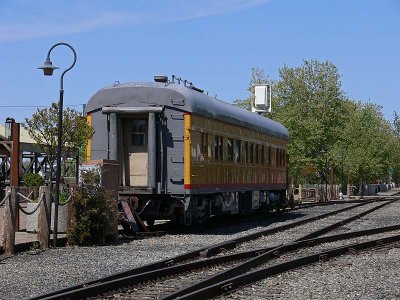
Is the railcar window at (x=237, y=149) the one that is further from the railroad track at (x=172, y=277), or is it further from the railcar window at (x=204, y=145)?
the railroad track at (x=172, y=277)

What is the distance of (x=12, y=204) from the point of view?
14352 mm

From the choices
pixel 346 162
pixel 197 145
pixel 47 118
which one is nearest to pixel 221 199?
pixel 197 145

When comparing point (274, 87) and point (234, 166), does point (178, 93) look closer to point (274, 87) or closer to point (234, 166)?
point (234, 166)

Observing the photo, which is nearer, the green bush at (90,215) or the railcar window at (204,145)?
the green bush at (90,215)

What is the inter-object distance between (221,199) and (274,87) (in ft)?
178

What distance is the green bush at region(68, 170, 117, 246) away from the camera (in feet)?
52.8

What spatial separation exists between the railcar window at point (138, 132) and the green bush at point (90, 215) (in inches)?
113

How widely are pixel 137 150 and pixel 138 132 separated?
43cm

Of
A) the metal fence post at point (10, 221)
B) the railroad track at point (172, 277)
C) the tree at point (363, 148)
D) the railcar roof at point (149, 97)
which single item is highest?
the tree at point (363, 148)

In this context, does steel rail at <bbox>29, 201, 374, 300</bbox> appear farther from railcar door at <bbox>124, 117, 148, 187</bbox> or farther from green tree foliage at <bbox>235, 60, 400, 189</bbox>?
green tree foliage at <bbox>235, 60, 400, 189</bbox>

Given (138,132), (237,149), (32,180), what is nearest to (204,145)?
(138,132)

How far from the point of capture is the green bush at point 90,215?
1609 cm

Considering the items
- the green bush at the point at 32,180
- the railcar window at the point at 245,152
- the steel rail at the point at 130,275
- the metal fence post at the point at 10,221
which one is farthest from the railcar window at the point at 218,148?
the green bush at the point at 32,180

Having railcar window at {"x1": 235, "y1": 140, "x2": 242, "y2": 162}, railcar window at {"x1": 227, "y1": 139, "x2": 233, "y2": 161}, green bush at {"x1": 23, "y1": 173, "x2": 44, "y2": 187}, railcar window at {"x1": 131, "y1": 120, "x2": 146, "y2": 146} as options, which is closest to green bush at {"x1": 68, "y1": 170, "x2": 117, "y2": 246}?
railcar window at {"x1": 131, "y1": 120, "x2": 146, "y2": 146}
